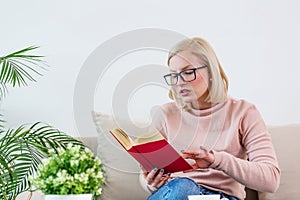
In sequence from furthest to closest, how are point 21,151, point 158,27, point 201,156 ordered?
point 158,27
point 21,151
point 201,156

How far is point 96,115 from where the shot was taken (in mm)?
2293

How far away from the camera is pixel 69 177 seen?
1.06m

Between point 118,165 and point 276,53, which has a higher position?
point 276,53

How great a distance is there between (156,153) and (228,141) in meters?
0.49

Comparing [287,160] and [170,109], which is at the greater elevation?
[170,109]

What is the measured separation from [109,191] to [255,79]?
103cm

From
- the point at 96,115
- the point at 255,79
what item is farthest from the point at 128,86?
the point at 255,79

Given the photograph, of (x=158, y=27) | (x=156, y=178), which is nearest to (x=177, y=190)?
(x=156, y=178)

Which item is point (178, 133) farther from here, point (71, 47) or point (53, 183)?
point (53, 183)

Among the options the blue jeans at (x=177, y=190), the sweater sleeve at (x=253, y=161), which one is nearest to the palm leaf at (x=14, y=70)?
the blue jeans at (x=177, y=190)

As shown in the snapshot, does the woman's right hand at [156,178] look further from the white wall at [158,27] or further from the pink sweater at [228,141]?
the white wall at [158,27]

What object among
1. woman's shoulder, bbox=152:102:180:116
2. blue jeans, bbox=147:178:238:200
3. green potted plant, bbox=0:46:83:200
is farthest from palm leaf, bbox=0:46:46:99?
blue jeans, bbox=147:178:238:200

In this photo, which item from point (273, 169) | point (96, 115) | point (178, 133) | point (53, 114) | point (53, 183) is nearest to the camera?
point (53, 183)

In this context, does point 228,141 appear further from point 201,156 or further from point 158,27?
point 158,27
